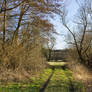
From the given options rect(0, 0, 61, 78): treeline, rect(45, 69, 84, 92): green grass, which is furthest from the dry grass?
rect(45, 69, 84, 92): green grass

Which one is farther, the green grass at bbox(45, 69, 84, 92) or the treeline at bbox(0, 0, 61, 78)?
the treeline at bbox(0, 0, 61, 78)

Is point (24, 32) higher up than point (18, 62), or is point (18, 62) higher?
point (24, 32)

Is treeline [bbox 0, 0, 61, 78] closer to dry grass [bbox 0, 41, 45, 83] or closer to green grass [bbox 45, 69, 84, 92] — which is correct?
dry grass [bbox 0, 41, 45, 83]

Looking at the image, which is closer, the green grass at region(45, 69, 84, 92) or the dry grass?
the green grass at region(45, 69, 84, 92)

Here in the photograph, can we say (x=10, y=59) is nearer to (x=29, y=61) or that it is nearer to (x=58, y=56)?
(x=29, y=61)

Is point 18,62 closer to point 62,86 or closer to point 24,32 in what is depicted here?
point 24,32

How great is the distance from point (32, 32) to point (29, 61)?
323cm

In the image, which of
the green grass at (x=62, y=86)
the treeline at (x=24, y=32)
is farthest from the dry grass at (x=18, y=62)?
the green grass at (x=62, y=86)

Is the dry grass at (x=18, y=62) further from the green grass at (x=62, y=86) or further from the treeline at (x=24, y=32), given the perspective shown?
the green grass at (x=62, y=86)

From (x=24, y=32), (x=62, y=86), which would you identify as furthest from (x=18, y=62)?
(x=62, y=86)

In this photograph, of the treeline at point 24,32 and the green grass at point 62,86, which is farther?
the treeline at point 24,32

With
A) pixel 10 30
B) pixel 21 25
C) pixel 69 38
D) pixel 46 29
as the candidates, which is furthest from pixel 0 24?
pixel 69 38

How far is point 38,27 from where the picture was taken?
16172 mm

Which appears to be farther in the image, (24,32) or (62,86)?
(24,32)
